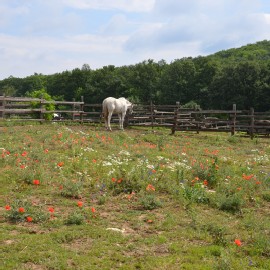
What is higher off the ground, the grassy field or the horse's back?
the horse's back

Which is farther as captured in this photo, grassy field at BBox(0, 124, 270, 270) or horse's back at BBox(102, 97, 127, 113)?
horse's back at BBox(102, 97, 127, 113)

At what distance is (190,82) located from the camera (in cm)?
5894

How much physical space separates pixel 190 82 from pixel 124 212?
53.9 m

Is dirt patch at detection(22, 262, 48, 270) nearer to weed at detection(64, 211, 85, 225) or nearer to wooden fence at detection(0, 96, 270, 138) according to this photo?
weed at detection(64, 211, 85, 225)

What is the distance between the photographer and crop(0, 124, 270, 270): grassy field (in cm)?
477

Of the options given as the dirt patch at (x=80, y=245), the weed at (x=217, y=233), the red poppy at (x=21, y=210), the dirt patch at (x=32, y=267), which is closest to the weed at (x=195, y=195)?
the weed at (x=217, y=233)

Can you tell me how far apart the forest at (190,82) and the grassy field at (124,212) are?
2907cm

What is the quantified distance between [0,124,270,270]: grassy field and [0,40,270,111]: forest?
29074 millimetres

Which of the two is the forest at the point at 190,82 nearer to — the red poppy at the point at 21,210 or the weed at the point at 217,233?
the red poppy at the point at 21,210

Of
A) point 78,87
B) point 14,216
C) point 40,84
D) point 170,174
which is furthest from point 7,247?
point 40,84

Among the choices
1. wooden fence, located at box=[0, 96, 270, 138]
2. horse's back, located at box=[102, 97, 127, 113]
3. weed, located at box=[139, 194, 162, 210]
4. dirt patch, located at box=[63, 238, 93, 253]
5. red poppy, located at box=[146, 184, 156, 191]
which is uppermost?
horse's back, located at box=[102, 97, 127, 113]

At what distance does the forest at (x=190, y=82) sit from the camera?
47344 millimetres

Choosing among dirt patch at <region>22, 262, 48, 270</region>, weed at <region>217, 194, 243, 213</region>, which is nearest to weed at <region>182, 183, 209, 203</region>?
weed at <region>217, 194, 243, 213</region>

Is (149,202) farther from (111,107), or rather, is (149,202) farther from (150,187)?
(111,107)
